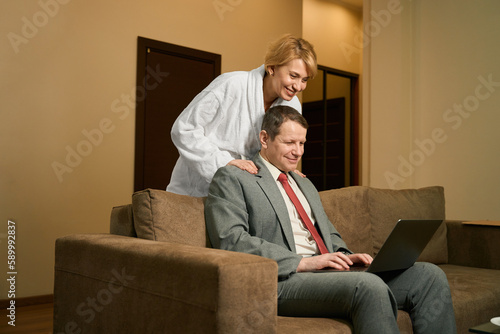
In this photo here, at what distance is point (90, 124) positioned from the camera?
3.90 meters

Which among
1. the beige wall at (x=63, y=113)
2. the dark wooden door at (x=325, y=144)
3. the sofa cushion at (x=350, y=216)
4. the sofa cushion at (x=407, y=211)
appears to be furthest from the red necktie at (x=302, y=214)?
the dark wooden door at (x=325, y=144)

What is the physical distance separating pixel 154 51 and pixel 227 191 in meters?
2.78

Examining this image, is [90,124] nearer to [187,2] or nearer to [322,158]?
[187,2]

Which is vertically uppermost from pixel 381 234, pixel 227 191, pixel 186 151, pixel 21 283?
pixel 186 151

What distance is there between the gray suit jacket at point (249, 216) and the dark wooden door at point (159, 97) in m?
2.41

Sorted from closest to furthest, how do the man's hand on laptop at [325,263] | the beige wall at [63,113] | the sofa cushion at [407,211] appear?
the man's hand on laptop at [325,263], the sofa cushion at [407,211], the beige wall at [63,113]

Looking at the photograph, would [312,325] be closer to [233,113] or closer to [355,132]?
[233,113]

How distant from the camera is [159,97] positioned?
4348 mm

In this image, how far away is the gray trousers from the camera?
4.85ft

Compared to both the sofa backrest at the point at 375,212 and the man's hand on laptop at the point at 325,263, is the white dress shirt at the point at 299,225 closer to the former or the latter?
the man's hand on laptop at the point at 325,263

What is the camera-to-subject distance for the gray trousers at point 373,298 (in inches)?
58.2

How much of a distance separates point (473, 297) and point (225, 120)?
1.28 m

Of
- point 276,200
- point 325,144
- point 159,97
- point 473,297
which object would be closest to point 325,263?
Answer: point 276,200

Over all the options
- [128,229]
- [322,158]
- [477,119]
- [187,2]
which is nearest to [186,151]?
[128,229]
